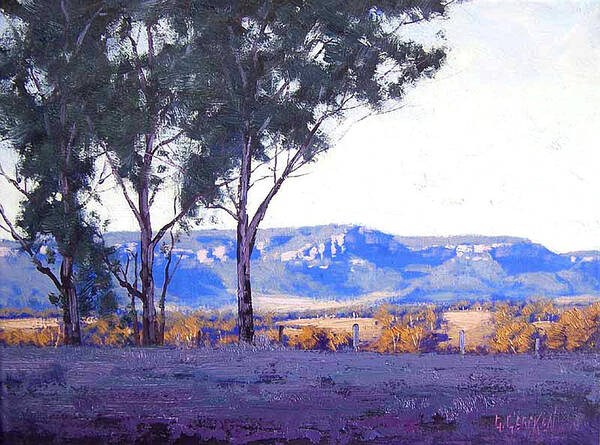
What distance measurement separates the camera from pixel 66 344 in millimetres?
5922

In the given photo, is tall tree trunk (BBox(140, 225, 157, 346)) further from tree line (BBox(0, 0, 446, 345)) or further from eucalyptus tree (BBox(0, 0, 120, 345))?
eucalyptus tree (BBox(0, 0, 120, 345))

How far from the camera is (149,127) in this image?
19.1 ft

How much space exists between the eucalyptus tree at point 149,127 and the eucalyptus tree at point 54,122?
0.15 meters

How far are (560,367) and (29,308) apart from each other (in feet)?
13.6

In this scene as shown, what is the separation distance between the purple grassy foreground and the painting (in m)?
0.07

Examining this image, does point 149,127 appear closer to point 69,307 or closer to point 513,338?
point 69,307

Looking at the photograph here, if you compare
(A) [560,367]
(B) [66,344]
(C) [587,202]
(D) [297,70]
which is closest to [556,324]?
A: (A) [560,367]

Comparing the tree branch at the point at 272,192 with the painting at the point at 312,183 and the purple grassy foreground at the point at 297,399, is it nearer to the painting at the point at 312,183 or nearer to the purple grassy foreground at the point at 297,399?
the painting at the point at 312,183

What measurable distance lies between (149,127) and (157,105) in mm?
196

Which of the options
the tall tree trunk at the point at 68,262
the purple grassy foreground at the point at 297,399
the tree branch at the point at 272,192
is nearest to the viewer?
the purple grassy foreground at the point at 297,399

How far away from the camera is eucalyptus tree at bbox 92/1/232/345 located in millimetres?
5695

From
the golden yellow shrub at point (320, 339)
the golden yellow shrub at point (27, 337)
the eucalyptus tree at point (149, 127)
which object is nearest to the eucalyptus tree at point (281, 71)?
the eucalyptus tree at point (149, 127)

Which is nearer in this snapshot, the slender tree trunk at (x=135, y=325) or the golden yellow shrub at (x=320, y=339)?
the golden yellow shrub at (x=320, y=339)

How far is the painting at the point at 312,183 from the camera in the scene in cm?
570
